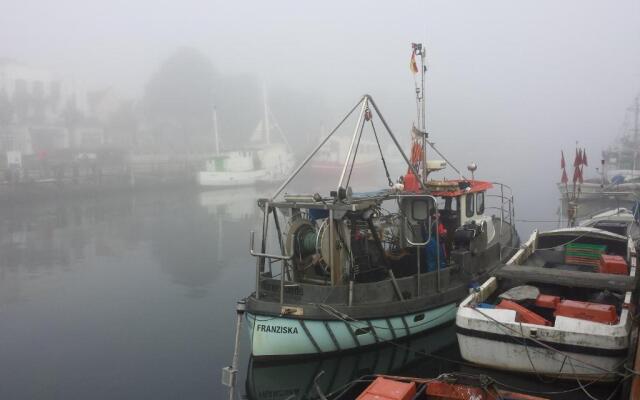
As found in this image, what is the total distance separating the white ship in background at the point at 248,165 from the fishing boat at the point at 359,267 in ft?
161

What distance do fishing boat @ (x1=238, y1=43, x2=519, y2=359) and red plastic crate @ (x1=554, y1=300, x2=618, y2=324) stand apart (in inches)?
115

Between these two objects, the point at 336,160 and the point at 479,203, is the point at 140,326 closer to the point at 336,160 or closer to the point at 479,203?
the point at 479,203

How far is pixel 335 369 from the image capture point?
10250 millimetres

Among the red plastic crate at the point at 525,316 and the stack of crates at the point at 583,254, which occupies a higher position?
the stack of crates at the point at 583,254

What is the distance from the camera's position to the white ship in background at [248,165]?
60.4 metres

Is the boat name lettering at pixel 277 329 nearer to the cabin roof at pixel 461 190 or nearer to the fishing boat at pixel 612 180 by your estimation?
the cabin roof at pixel 461 190

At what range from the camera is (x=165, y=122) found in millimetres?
79625

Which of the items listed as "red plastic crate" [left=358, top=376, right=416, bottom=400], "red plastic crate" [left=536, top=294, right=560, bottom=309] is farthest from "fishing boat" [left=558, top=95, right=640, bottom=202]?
"red plastic crate" [left=358, top=376, right=416, bottom=400]

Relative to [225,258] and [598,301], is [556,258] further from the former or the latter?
[225,258]

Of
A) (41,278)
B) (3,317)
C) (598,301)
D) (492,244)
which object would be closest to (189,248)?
(41,278)

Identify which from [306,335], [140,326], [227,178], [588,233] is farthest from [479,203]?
[227,178]

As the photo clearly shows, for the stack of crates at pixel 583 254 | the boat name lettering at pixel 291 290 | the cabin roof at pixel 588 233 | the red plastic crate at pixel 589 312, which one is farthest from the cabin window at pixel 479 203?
the boat name lettering at pixel 291 290

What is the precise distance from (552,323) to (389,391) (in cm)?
389

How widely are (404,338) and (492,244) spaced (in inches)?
186
